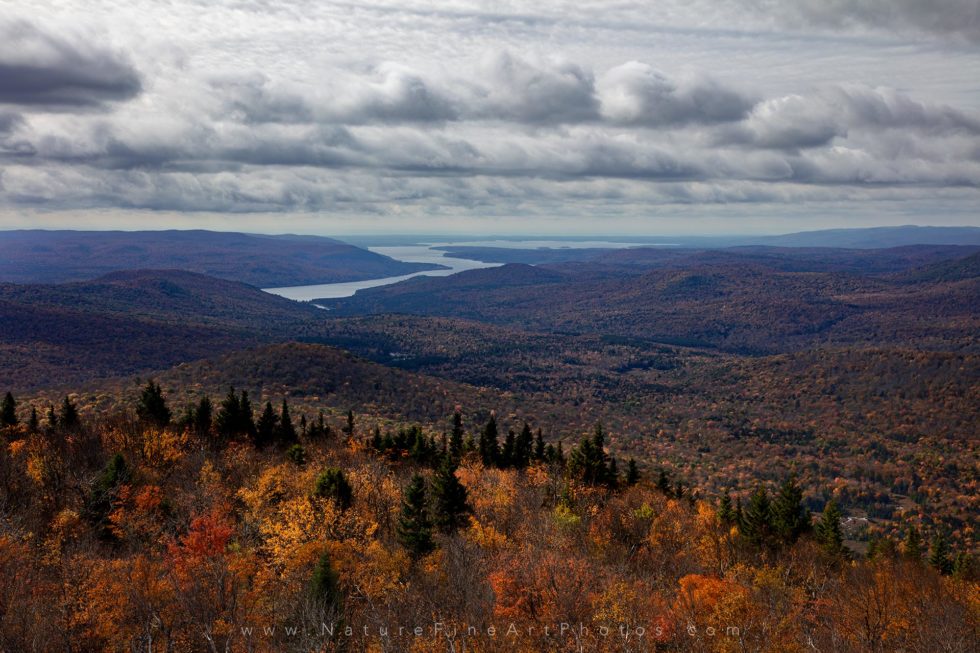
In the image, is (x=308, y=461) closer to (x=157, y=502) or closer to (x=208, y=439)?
(x=208, y=439)

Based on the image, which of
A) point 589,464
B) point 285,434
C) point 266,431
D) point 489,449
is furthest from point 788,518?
point 266,431

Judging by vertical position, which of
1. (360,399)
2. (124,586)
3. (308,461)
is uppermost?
(124,586)

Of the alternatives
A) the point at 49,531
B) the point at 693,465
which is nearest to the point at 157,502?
the point at 49,531

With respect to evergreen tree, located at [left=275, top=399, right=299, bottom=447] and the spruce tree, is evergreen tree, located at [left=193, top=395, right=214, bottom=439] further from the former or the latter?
evergreen tree, located at [left=275, top=399, right=299, bottom=447]

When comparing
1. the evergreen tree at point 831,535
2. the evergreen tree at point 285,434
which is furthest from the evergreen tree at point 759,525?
the evergreen tree at point 285,434

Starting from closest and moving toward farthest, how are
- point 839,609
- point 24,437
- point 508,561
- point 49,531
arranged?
point 839,609, point 508,561, point 49,531, point 24,437

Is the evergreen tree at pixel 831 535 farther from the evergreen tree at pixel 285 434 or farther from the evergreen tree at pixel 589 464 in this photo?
the evergreen tree at pixel 285 434

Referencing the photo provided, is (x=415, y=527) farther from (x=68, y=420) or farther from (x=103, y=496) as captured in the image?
(x=68, y=420)
